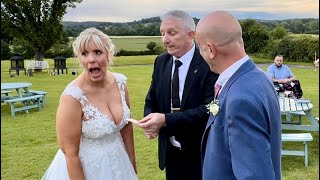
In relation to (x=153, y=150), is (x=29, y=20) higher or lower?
higher

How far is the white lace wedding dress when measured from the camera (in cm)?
261

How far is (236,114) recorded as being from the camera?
152 cm

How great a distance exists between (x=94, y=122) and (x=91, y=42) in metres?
0.52

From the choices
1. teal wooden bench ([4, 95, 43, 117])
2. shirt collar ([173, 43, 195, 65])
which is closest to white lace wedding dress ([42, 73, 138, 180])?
shirt collar ([173, 43, 195, 65])

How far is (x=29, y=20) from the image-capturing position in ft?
90.7

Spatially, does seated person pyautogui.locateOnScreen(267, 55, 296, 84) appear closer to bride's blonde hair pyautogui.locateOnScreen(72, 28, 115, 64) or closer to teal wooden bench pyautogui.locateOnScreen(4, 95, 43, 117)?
teal wooden bench pyautogui.locateOnScreen(4, 95, 43, 117)

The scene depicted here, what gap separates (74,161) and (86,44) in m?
0.75

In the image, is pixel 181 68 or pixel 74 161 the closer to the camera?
pixel 74 161

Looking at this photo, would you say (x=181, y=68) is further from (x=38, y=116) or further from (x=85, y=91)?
(x=38, y=116)

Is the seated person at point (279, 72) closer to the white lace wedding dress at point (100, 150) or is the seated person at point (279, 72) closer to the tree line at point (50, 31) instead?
the white lace wedding dress at point (100, 150)

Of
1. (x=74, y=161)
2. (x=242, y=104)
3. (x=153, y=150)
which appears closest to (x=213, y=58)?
(x=242, y=104)

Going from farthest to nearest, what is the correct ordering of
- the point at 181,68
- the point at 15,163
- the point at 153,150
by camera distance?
the point at 153,150 < the point at 15,163 < the point at 181,68

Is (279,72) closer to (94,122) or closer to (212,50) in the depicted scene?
(94,122)

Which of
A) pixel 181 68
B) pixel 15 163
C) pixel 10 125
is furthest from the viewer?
pixel 10 125
